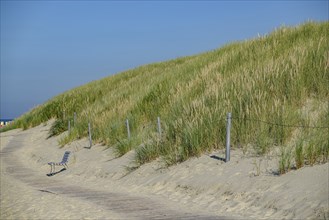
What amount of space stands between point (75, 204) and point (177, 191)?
2.26 meters

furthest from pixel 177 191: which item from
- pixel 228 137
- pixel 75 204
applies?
pixel 75 204

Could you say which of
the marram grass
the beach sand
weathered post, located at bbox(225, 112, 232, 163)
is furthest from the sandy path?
the marram grass

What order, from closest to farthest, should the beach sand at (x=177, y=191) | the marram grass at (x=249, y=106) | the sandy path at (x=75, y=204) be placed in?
the beach sand at (x=177, y=191) → the sandy path at (x=75, y=204) → the marram grass at (x=249, y=106)

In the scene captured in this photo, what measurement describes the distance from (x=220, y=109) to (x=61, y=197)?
4471 millimetres

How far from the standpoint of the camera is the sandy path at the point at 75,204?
875cm

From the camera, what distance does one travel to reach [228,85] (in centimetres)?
1398

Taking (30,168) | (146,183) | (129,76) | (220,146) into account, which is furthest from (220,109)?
(129,76)

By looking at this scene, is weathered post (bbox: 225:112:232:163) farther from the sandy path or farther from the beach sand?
the sandy path

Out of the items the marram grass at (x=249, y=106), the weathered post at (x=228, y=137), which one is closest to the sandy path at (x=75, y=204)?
the weathered post at (x=228, y=137)

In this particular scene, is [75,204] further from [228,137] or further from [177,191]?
[228,137]

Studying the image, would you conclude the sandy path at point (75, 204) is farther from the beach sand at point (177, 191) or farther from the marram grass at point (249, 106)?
the marram grass at point (249, 106)

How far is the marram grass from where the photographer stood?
10539 millimetres

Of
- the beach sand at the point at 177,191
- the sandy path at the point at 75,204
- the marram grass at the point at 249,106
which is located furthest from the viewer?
the marram grass at the point at 249,106

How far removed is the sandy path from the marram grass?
214 centimetres
